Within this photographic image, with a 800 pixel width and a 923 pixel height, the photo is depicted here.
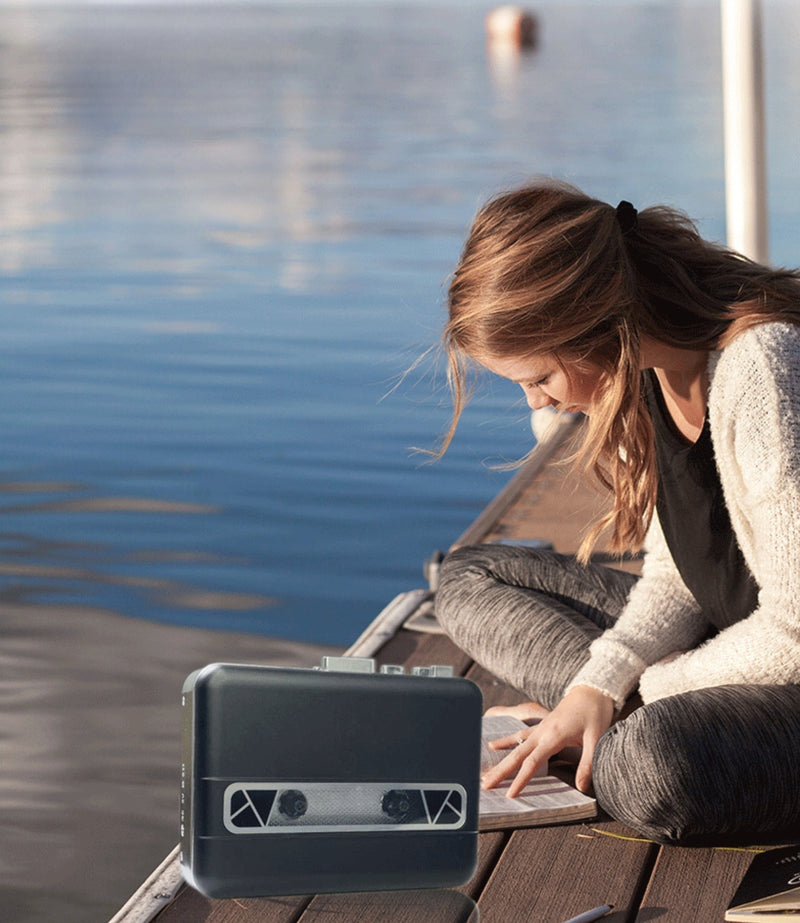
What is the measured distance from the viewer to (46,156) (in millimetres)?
13445

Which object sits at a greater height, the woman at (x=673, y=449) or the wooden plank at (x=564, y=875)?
the woman at (x=673, y=449)

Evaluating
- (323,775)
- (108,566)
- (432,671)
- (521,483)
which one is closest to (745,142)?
(521,483)

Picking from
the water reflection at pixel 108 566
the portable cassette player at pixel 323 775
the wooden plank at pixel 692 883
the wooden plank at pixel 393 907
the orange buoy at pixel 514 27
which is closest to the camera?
the portable cassette player at pixel 323 775

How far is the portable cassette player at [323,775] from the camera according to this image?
1.34 metres

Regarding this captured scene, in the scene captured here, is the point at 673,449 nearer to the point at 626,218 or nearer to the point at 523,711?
the point at 626,218

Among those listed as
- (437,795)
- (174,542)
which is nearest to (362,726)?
(437,795)

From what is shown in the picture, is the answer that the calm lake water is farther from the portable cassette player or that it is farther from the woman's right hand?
the portable cassette player

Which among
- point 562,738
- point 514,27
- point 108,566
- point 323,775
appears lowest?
point 108,566

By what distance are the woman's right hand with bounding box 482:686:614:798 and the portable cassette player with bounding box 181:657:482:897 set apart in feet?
1.20

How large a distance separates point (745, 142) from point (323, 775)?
2.91 meters

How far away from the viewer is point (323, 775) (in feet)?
4.52

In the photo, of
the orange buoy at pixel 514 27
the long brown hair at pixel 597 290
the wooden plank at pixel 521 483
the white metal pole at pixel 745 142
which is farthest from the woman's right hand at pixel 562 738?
the orange buoy at pixel 514 27

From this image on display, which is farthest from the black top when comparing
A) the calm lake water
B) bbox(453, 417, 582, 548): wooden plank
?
bbox(453, 417, 582, 548): wooden plank

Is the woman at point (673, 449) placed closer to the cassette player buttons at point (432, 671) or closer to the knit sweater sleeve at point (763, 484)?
the knit sweater sleeve at point (763, 484)
